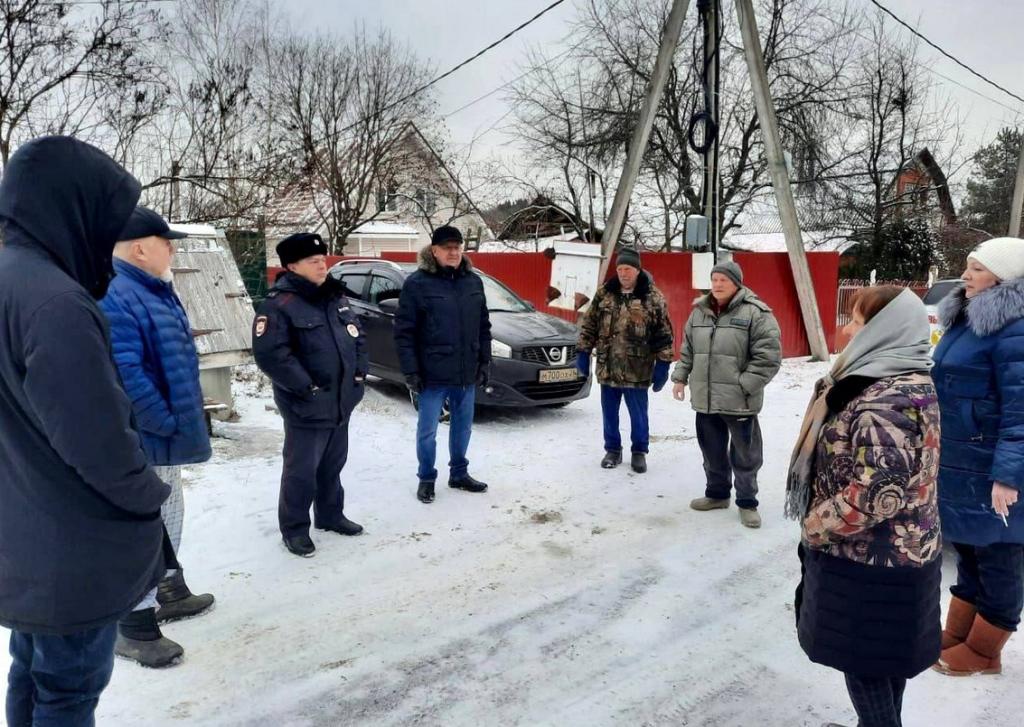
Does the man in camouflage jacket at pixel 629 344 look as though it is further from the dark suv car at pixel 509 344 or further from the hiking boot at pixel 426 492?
the hiking boot at pixel 426 492

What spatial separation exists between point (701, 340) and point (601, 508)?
52.3 inches

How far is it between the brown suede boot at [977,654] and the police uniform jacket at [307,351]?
3129 millimetres

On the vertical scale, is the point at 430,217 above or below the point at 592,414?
above

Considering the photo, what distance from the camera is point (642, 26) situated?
56.7 ft

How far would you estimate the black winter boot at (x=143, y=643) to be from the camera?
9.75 ft

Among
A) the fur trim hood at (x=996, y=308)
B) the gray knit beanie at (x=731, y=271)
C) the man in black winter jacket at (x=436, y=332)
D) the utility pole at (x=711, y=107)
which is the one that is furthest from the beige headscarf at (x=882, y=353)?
the utility pole at (x=711, y=107)

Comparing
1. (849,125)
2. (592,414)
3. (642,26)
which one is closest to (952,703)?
(592,414)

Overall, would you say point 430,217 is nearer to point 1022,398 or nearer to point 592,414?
point 592,414

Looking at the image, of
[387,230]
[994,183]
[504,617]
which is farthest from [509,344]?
[994,183]

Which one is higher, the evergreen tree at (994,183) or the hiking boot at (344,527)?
the evergreen tree at (994,183)

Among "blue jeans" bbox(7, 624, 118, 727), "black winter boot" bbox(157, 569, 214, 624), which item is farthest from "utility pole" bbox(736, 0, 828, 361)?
"blue jeans" bbox(7, 624, 118, 727)

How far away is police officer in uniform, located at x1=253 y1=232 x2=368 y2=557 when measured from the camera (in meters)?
3.87

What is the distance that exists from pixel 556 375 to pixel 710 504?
2518mm

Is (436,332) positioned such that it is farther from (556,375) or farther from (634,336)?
(556,375)
